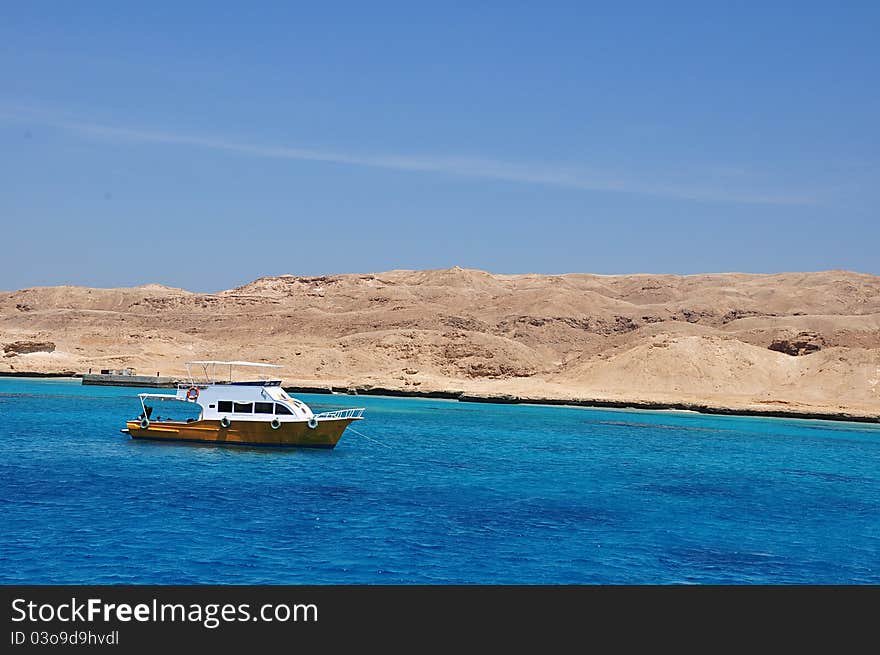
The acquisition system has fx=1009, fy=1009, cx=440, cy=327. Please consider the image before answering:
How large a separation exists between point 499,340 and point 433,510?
88874 mm

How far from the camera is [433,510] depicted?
32.2 m

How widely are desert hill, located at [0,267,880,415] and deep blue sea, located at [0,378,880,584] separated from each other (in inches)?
1475

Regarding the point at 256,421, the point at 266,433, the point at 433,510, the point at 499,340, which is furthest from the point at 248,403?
the point at 499,340

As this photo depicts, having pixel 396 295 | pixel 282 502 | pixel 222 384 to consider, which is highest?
pixel 396 295

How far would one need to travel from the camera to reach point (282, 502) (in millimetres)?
32875

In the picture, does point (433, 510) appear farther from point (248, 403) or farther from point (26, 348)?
point (26, 348)

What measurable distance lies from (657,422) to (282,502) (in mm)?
47655

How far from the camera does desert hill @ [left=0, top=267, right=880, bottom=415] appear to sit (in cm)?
9588

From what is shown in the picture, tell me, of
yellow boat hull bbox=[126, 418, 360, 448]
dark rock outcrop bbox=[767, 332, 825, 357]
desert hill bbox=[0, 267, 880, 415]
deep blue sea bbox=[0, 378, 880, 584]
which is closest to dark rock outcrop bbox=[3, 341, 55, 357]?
desert hill bbox=[0, 267, 880, 415]

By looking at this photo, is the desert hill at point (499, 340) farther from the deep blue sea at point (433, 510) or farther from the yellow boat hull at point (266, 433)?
the yellow boat hull at point (266, 433)

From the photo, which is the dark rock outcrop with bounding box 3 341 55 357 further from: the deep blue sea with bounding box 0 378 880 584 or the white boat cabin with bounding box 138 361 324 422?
the white boat cabin with bounding box 138 361 324 422
